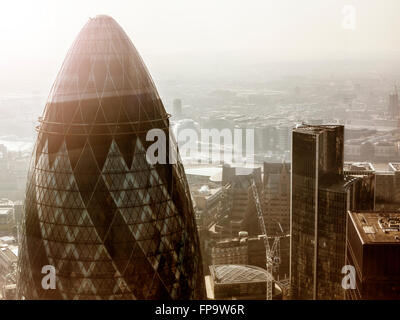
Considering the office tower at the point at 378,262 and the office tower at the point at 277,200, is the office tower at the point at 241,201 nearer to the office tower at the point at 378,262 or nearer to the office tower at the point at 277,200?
the office tower at the point at 277,200

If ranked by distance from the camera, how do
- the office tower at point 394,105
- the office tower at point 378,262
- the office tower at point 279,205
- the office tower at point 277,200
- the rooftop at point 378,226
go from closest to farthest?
the office tower at point 378,262
the rooftop at point 378,226
the office tower at point 394,105
the office tower at point 279,205
the office tower at point 277,200

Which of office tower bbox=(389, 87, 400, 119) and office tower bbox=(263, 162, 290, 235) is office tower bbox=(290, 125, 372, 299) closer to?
office tower bbox=(263, 162, 290, 235)

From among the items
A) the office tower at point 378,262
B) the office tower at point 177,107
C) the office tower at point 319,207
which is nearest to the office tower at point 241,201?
the office tower at point 319,207

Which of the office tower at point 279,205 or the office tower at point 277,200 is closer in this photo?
the office tower at point 279,205

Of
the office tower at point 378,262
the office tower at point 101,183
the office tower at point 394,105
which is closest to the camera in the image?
the office tower at point 101,183

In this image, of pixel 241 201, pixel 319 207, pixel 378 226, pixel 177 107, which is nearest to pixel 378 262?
pixel 378 226

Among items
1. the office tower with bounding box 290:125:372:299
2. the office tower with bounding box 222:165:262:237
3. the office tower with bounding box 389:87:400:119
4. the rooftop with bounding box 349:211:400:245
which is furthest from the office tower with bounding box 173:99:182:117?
the office tower with bounding box 222:165:262:237
